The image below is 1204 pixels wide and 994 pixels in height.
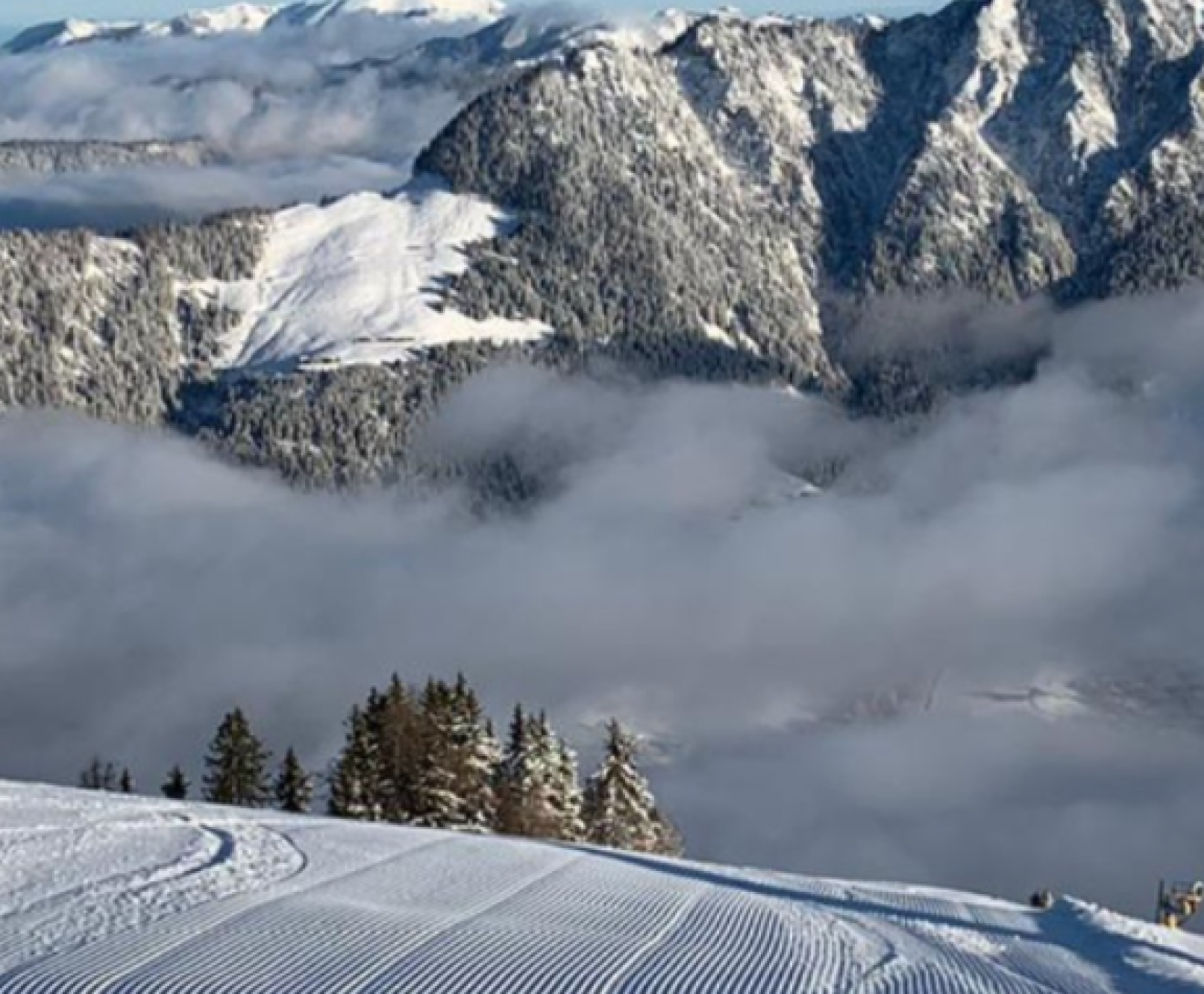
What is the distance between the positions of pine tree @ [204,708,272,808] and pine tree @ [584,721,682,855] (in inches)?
477

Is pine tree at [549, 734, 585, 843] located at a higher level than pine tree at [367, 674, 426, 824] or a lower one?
lower

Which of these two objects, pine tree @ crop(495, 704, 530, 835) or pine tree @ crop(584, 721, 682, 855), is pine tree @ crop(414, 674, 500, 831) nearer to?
pine tree @ crop(495, 704, 530, 835)

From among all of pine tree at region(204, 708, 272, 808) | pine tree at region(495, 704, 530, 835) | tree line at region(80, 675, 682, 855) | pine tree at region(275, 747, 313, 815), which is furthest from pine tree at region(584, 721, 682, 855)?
pine tree at region(204, 708, 272, 808)

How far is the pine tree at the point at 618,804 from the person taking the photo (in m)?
79.3

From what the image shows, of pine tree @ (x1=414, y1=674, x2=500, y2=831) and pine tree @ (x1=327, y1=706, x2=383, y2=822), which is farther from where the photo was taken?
pine tree @ (x1=327, y1=706, x2=383, y2=822)

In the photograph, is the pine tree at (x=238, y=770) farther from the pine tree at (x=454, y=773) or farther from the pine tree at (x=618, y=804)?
the pine tree at (x=618, y=804)

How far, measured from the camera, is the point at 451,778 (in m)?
72.0

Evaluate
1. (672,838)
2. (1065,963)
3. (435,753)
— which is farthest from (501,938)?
(672,838)

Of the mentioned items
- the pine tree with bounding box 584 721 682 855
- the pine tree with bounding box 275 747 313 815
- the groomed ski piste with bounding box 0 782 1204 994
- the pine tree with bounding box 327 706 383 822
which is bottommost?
the pine tree with bounding box 584 721 682 855

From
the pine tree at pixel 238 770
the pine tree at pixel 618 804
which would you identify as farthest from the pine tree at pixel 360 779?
the pine tree at pixel 618 804

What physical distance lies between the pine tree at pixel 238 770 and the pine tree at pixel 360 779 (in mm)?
6896

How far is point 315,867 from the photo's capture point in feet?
153

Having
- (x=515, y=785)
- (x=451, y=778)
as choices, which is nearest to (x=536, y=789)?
(x=515, y=785)

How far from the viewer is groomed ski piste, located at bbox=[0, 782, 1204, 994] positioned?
119ft
